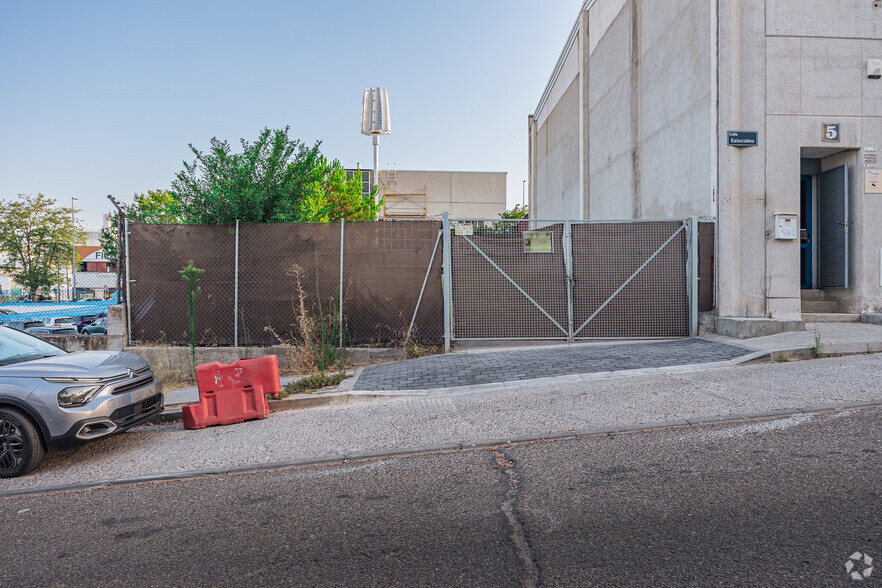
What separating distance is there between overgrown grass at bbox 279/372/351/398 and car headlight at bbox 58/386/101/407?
101 inches

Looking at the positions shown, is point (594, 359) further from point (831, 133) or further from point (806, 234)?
point (831, 133)

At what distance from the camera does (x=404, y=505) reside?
12.6ft

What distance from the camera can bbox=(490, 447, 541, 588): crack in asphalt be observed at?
2849 millimetres

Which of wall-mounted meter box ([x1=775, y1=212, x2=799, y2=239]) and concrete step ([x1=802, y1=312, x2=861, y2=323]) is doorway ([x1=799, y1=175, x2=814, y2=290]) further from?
wall-mounted meter box ([x1=775, y1=212, x2=799, y2=239])

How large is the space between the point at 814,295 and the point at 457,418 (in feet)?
29.4

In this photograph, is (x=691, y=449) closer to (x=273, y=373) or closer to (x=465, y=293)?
(x=273, y=373)

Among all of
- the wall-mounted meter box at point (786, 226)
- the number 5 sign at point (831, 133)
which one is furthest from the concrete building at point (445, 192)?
the wall-mounted meter box at point (786, 226)

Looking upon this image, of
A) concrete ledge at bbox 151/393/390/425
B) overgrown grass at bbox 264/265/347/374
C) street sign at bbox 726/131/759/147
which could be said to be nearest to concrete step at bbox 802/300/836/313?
street sign at bbox 726/131/759/147

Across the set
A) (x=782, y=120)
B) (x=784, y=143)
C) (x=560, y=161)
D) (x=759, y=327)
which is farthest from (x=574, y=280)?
(x=560, y=161)

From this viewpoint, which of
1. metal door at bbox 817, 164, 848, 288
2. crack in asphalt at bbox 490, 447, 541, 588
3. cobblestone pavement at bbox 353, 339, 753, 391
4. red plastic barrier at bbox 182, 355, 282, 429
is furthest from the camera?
metal door at bbox 817, 164, 848, 288

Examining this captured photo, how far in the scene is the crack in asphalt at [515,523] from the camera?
2849mm

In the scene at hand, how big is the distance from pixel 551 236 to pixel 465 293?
189 centimetres

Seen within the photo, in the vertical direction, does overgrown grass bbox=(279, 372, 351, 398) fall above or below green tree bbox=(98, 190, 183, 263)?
below

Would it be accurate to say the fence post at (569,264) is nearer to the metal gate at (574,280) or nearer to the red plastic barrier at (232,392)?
the metal gate at (574,280)
